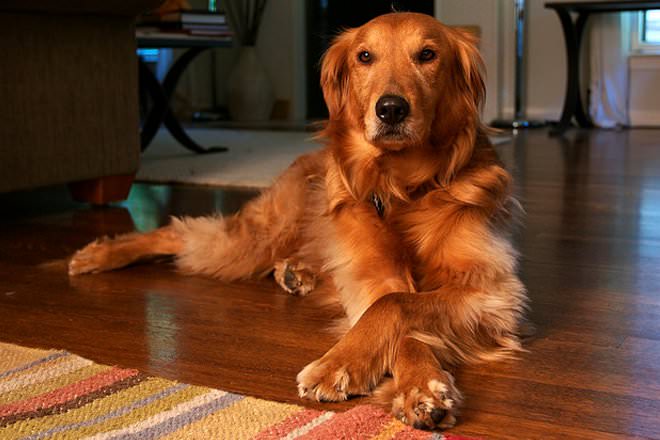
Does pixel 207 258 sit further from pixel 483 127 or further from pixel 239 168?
pixel 239 168

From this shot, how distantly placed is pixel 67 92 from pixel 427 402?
2384 millimetres

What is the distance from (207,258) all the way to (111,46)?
4.45ft

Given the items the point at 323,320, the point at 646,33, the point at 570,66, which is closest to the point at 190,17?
the point at 323,320

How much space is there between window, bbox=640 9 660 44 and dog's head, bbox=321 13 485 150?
563cm

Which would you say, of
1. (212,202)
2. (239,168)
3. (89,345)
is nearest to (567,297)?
(89,345)

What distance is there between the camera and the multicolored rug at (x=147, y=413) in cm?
132

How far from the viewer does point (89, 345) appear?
6.02 feet

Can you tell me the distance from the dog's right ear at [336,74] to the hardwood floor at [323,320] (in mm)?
497

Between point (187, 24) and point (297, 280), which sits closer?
point (297, 280)

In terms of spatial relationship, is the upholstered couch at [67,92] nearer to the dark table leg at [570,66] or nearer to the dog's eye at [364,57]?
the dog's eye at [364,57]

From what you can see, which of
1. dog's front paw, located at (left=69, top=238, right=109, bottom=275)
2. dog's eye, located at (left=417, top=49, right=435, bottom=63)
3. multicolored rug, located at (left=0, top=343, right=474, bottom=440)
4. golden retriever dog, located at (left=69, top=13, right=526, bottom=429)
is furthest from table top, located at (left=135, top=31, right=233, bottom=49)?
multicolored rug, located at (left=0, top=343, right=474, bottom=440)

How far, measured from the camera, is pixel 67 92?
10.9 feet

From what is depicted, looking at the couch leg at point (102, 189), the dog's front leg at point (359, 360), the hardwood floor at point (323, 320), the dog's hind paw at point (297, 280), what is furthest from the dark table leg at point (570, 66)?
the dog's front leg at point (359, 360)

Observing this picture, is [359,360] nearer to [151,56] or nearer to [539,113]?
[539,113]
